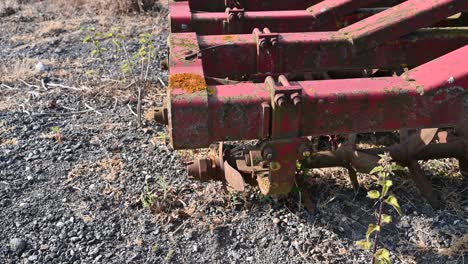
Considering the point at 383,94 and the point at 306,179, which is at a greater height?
the point at 383,94

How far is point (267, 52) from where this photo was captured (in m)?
2.61

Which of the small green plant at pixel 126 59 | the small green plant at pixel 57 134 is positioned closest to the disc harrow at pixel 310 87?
the small green plant at pixel 126 59

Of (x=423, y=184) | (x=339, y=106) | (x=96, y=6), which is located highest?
(x=339, y=106)

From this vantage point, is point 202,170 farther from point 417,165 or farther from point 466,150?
point 466,150

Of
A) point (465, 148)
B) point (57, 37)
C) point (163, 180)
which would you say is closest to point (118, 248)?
point (163, 180)

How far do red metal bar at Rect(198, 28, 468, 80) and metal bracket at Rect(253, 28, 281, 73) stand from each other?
0.07 feet

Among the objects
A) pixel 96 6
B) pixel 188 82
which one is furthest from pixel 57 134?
pixel 96 6

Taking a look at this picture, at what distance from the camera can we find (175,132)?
6.47ft

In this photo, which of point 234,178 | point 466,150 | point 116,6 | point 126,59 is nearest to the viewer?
point 234,178

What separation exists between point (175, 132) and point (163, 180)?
1.19 metres

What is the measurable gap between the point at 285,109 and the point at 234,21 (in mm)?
1364

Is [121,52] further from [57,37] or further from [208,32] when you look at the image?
[208,32]

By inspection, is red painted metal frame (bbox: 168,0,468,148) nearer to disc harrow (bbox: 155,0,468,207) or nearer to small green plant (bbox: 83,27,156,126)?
disc harrow (bbox: 155,0,468,207)

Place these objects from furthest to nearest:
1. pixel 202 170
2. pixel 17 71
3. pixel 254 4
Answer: pixel 17 71
pixel 254 4
pixel 202 170
